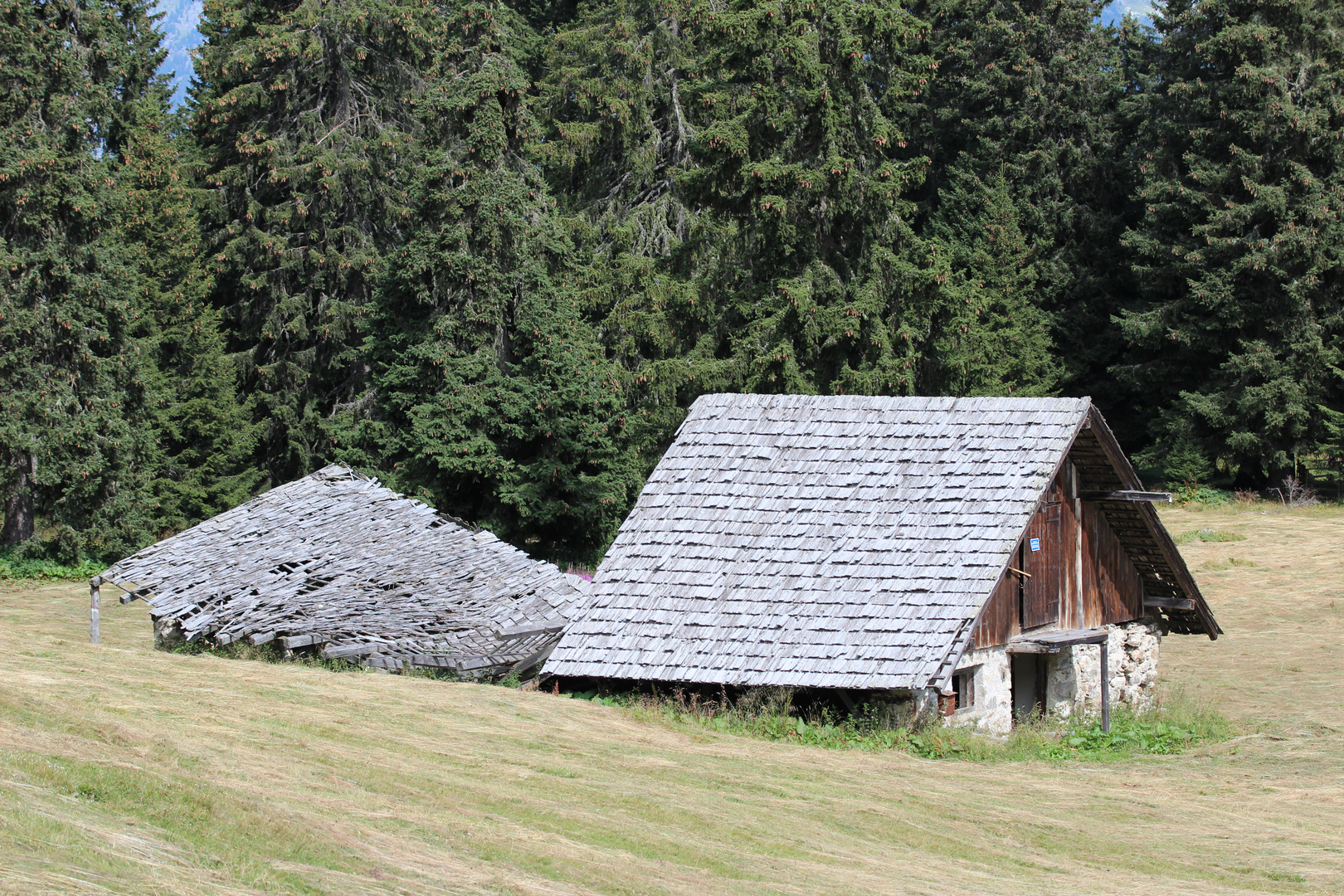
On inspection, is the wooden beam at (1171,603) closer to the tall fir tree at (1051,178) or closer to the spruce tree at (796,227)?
the spruce tree at (796,227)

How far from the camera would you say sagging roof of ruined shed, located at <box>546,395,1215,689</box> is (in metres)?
17.9

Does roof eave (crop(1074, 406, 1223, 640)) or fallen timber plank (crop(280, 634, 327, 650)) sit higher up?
roof eave (crop(1074, 406, 1223, 640))

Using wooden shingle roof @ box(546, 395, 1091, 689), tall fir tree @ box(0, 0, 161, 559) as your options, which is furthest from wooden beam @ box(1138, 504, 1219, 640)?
tall fir tree @ box(0, 0, 161, 559)

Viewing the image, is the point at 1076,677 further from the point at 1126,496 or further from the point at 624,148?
the point at 624,148

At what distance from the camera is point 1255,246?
1684 inches

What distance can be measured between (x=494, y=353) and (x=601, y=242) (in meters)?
9.23

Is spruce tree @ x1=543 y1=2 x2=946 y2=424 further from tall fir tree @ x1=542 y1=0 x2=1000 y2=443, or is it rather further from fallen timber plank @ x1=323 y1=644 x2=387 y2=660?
fallen timber plank @ x1=323 y1=644 x2=387 y2=660

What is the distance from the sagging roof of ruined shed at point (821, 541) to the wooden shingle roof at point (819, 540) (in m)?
0.02

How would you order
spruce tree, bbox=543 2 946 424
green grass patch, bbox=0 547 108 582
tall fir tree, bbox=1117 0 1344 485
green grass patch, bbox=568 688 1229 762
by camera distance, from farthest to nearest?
tall fir tree, bbox=1117 0 1344 485
green grass patch, bbox=0 547 108 582
spruce tree, bbox=543 2 946 424
green grass patch, bbox=568 688 1229 762

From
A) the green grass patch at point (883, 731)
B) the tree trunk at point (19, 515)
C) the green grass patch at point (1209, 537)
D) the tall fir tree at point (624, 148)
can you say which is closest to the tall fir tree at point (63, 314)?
the tree trunk at point (19, 515)

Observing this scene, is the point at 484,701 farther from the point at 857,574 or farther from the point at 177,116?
the point at 177,116

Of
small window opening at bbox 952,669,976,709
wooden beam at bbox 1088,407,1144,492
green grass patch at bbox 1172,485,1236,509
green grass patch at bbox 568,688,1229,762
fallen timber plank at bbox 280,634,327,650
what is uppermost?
green grass patch at bbox 1172,485,1236,509

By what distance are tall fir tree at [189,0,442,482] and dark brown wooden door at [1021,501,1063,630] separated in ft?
91.0

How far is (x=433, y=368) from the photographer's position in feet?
119
